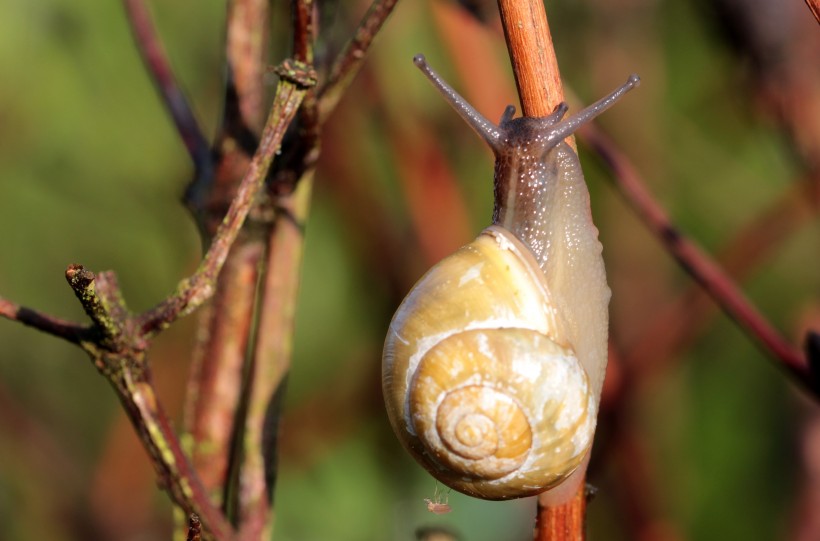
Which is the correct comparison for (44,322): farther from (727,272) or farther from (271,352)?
(727,272)

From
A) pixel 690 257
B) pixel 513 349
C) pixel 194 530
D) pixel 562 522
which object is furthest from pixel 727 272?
pixel 194 530

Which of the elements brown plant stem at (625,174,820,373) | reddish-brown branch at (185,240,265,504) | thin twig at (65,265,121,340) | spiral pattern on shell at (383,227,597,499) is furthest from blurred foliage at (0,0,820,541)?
thin twig at (65,265,121,340)

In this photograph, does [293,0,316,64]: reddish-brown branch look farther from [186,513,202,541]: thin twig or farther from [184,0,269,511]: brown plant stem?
[186,513,202,541]: thin twig

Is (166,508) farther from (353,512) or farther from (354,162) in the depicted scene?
(354,162)

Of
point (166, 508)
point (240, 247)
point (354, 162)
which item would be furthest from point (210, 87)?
point (240, 247)

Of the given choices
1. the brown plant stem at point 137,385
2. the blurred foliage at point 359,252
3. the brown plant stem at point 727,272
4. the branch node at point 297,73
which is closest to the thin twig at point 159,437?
the brown plant stem at point 137,385

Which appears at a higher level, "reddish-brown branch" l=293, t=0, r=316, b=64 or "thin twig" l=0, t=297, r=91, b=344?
"reddish-brown branch" l=293, t=0, r=316, b=64
